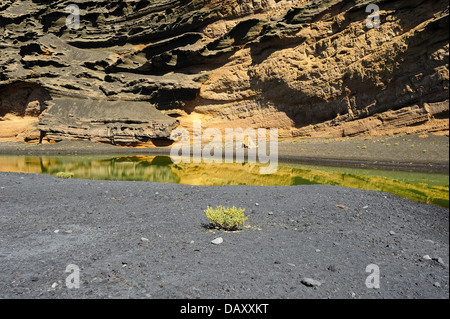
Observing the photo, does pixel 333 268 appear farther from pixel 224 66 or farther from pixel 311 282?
pixel 224 66

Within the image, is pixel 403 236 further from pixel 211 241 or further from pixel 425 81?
pixel 425 81

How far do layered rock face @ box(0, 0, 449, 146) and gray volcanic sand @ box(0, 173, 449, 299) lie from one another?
27.4 meters

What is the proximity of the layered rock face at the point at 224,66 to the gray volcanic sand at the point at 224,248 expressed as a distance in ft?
90.0

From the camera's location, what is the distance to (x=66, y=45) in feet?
202

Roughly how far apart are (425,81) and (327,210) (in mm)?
31877

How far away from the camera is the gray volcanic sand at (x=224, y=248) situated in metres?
4.40

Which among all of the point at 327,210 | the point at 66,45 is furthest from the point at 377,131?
the point at 66,45

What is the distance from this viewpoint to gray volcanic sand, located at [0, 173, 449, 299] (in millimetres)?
4402

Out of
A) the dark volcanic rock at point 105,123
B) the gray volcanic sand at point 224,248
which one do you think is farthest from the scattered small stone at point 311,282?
the dark volcanic rock at point 105,123

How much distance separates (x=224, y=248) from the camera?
626cm

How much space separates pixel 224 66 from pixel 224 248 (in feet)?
160

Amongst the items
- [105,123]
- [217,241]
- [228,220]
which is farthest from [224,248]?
[105,123]

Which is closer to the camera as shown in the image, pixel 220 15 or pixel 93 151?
pixel 93 151

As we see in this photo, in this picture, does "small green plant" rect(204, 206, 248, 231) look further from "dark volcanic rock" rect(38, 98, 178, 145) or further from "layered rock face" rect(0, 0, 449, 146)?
"dark volcanic rock" rect(38, 98, 178, 145)
